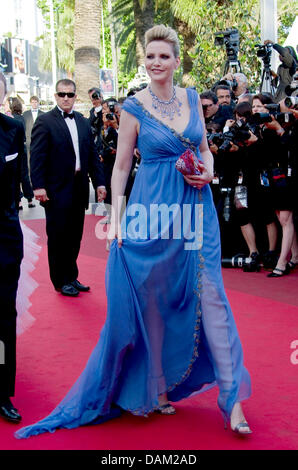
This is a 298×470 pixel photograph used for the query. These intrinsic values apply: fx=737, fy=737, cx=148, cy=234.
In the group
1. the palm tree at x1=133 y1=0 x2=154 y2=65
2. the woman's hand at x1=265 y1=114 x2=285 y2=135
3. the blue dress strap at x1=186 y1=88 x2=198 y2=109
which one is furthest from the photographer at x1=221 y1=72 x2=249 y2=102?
the palm tree at x1=133 y1=0 x2=154 y2=65

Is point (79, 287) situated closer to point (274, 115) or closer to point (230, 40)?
point (274, 115)

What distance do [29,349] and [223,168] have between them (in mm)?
3692

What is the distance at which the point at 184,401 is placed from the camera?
4133mm

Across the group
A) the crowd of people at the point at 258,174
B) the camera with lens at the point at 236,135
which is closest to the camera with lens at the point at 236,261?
the crowd of people at the point at 258,174

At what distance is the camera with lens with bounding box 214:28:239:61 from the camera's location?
10501 millimetres

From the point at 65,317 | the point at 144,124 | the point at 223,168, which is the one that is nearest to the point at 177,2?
the point at 223,168

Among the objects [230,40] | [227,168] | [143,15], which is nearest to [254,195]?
[227,168]

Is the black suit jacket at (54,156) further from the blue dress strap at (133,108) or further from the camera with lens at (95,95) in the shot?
the camera with lens at (95,95)

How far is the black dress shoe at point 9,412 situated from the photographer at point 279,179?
425 cm

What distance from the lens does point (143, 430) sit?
12.0 ft

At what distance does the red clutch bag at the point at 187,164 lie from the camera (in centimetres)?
367

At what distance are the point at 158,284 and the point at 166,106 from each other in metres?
0.94

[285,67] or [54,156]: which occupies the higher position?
[285,67]
